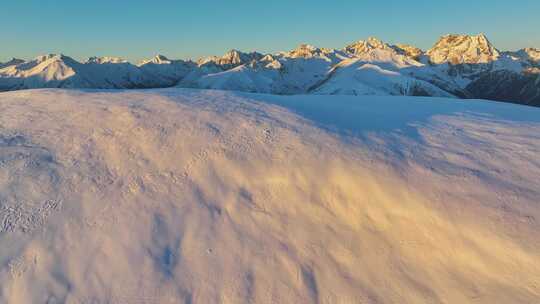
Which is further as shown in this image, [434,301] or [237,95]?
[237,95]

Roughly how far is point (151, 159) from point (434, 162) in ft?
19.5

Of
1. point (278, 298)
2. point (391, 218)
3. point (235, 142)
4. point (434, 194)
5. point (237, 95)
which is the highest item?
point (237, 95)

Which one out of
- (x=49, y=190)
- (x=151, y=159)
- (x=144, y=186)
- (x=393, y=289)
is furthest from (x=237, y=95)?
(x=393, y=289)

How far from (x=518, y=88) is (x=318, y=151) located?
9236 inches

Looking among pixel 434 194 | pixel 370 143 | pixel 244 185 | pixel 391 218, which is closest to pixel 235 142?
pixel 244 185

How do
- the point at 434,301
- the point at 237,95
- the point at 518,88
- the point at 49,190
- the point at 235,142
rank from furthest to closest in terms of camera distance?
the point at 518,88, the point at 237,95, the point at 235,142, the point at 49,190, the point at 434,301

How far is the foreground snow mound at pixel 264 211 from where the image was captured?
5.02 m

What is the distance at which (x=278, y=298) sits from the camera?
4984mm

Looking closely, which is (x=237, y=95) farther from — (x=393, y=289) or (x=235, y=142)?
(x=393, y=289)

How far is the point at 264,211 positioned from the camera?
6293mm

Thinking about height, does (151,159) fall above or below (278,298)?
above

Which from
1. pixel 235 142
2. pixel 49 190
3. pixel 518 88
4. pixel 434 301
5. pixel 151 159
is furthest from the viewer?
pixel 518 88

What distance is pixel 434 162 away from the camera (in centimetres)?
689

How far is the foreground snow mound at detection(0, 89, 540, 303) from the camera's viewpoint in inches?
198
